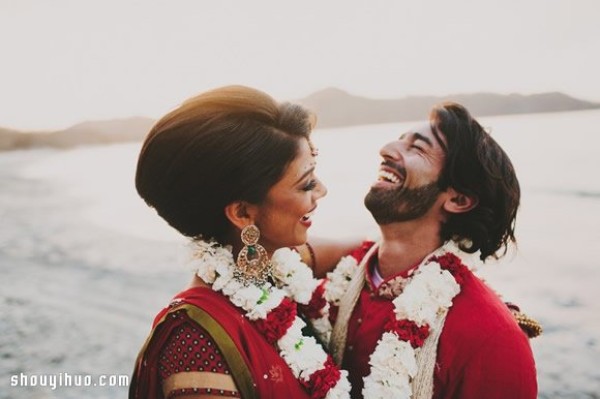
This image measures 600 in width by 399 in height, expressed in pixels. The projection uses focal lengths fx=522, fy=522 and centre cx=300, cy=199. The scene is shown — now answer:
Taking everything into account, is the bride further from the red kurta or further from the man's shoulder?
the man's shoulder

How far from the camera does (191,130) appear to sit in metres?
2.04

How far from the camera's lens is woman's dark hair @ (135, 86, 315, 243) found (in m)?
2.05

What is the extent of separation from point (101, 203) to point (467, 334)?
18.7m

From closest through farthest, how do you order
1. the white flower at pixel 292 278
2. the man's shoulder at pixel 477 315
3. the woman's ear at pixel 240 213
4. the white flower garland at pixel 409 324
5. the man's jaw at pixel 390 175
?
the woman's ear at pixel 240 213
the man's shoulder at pixel 477 315
the white flower garland at pixel 409 324
the white flower at pixel 292 278
the man's jaw at pixel 390 175

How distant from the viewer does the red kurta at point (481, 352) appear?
2.32m

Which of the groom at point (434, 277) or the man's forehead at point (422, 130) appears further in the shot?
the man's forehead at point (422, 130)

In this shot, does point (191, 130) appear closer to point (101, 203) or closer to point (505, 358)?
point (505, 358)

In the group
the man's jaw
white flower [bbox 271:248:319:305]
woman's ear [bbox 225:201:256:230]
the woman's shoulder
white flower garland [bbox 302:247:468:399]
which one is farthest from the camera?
the man's jaw

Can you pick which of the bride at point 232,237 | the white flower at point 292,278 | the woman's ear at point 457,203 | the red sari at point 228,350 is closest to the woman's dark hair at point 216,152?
the bride at point 232,237

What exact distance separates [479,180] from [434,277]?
0.60 metres

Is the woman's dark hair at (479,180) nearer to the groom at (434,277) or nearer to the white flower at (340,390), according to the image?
the groom at (434,277)

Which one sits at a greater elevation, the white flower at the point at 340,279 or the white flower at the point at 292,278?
the white flower at the point at 292,278

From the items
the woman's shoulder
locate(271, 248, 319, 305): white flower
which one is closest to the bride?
the woman's shoulder

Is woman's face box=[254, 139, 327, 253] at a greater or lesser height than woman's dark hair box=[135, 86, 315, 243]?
lesser
